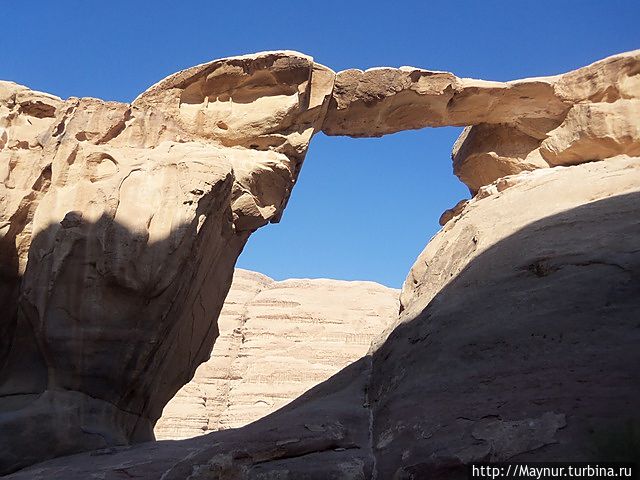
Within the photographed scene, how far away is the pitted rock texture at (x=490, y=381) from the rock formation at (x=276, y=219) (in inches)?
0.7

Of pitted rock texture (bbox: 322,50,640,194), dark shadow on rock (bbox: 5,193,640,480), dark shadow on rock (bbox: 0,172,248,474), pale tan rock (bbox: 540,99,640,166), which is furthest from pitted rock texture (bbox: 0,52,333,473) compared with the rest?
pale tan rock (bbox: 540,99,640,166)

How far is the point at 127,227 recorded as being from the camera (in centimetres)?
711

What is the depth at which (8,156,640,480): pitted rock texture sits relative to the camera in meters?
3.76

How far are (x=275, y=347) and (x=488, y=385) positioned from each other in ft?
73.0

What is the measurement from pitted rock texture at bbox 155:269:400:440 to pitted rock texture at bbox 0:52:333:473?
14361mm

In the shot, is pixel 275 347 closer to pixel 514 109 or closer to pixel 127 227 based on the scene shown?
pixel 514 109

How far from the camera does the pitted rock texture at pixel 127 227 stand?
6.85 meters

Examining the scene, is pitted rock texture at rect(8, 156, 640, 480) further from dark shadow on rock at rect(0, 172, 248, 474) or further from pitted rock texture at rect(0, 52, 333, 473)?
pitted rock texture at rect(0, 52, 333, 473)

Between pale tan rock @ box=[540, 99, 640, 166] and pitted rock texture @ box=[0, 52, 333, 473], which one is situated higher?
pale tan rock @ box=[540, 99, 640, 166]

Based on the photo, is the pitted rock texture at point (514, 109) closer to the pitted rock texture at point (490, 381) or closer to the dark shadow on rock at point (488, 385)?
the pitted rock texture at point (490, 381)

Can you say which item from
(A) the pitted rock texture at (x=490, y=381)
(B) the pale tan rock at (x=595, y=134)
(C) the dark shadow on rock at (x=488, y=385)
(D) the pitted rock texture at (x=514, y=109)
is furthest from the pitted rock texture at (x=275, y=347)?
(C) the dark shadow on rock at (x=488, y=385)

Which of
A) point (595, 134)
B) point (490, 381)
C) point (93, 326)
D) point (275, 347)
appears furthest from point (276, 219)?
point (275, 347)

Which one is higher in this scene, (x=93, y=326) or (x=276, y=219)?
(x=276, y=219)

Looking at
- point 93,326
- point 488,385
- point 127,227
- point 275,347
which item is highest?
point 275,347
